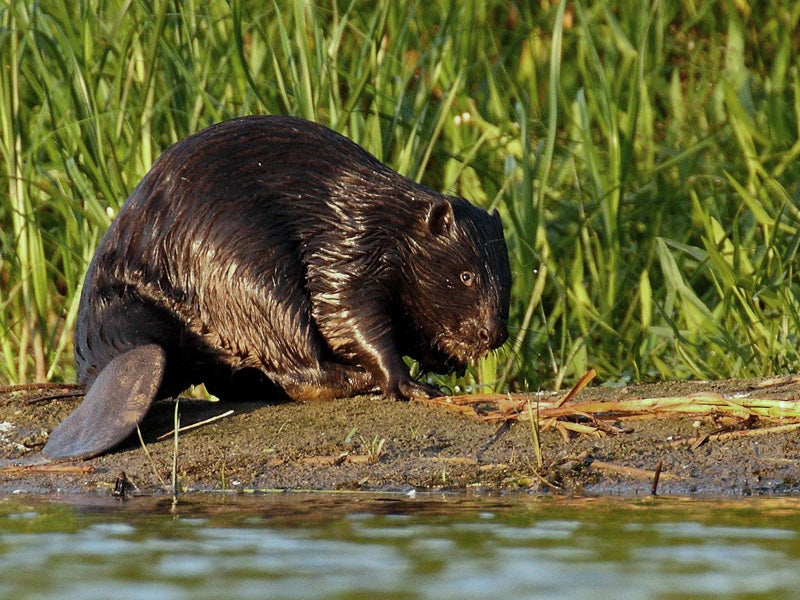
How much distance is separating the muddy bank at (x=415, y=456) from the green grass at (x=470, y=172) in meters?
0.84

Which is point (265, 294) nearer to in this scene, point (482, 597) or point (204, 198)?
point (204, 198)

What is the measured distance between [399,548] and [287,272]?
1501 millimetres

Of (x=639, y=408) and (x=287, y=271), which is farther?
(x=287, y=271)

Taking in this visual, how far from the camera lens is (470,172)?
550 centimetres

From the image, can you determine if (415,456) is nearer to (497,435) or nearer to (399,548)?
(497,435)

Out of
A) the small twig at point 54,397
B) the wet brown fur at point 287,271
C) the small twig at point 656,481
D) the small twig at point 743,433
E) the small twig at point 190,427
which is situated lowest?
the small twig at point 656,481

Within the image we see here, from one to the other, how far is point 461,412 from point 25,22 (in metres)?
2.00

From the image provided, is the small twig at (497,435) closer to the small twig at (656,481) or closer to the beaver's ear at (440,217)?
the small twig at (656,481)

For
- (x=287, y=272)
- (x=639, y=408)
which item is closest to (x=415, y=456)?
(x=639, y=408)

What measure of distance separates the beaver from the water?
793 mm

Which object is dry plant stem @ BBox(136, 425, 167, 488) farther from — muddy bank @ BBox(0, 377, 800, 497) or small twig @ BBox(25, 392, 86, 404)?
small twig @ BBox(25, 392, 86, 404)

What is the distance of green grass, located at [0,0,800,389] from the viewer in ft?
15.0

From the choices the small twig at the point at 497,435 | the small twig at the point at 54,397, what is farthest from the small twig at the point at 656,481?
the small twig at the point at 54,397

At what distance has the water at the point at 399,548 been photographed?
87.2 inches
